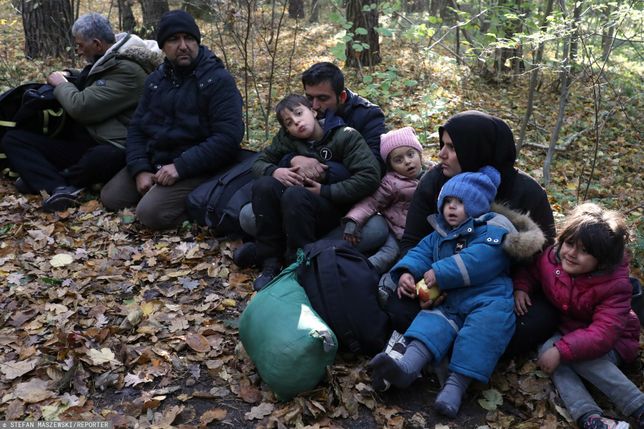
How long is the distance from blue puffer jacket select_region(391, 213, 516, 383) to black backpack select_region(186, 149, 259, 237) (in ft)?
6.64

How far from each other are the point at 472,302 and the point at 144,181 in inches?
136

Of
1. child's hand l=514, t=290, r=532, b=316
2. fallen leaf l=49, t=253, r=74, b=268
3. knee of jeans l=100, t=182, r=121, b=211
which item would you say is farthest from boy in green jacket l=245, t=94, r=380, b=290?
knee of jeans l=100, t=182, r=121, b=211

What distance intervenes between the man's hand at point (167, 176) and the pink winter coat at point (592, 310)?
3299 mm

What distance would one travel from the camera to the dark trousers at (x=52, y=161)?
5621mm

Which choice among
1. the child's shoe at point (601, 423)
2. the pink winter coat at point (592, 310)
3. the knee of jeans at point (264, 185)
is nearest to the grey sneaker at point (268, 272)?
the knee of jeans at point (264, 185)

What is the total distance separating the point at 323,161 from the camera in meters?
4.30

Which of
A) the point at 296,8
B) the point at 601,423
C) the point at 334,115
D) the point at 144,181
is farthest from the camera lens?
the point at 296,8

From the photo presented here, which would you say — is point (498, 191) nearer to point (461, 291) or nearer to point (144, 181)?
point (461, 291)

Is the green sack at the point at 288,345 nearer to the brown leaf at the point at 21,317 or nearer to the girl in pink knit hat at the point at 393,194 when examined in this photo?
the girl in pink knit hat at the point at 393,194

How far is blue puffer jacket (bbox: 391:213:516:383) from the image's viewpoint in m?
3.03

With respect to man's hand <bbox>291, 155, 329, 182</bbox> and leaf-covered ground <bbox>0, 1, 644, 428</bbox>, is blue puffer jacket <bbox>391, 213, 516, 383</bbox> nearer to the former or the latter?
leaf-covered ground <bbox>0, 1, 644, 428</bbox>

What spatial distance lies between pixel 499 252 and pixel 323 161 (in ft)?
5.35

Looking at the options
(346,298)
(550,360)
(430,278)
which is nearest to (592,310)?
(550,360)

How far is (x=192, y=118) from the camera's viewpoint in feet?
16.9
